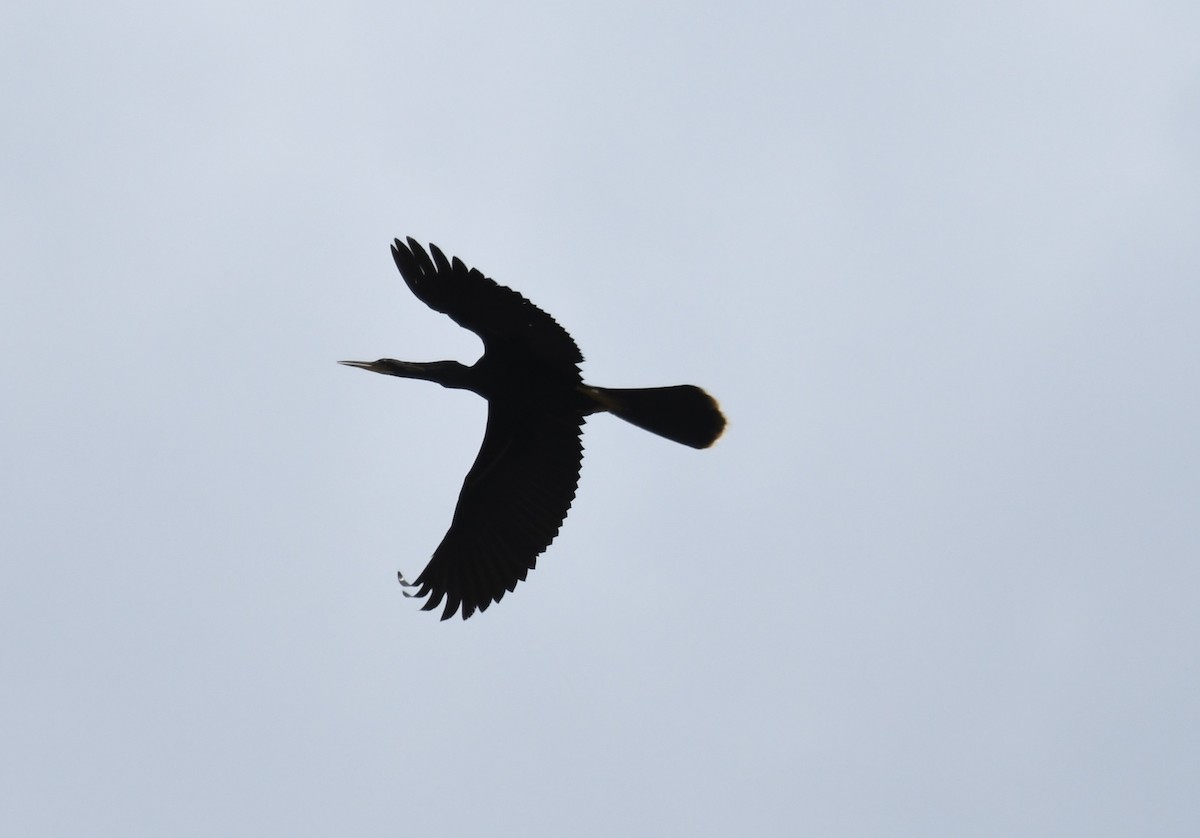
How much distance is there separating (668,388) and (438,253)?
270 cm

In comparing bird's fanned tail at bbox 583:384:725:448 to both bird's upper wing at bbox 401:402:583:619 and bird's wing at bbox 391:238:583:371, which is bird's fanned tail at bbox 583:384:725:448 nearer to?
bird's upper wing at bbox 401:402:583:619

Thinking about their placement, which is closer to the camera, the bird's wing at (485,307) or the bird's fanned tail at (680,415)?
the bird's wing at (485,307)

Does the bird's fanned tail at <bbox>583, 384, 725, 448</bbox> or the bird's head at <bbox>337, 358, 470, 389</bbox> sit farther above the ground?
the bird's fanned tail at <bbox>583, 384, 725, 448</bbox>

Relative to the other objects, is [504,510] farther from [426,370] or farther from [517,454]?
[426,370]

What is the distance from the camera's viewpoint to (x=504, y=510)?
14570mm

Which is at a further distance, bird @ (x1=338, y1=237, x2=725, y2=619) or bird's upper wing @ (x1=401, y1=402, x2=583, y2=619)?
bird's upper wing @ (x1=401, y1=402, x2=583, y2=619)

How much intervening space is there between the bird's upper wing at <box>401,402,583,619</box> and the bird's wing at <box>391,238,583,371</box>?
0.96 m

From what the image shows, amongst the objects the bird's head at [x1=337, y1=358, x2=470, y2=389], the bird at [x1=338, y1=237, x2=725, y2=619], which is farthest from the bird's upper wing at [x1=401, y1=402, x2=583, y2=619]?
the bird's head at [x1=337, y1=358, x2=470, y2=389]

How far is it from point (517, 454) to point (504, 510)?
0.50 m

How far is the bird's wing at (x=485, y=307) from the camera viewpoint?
12.8 metres

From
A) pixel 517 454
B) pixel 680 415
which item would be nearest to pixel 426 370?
pixel 517 454

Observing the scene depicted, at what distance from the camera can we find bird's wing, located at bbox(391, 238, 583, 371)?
42.0 ft

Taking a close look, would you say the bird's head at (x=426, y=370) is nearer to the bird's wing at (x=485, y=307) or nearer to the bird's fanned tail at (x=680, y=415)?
the bird's wing at (x=485, y=307)

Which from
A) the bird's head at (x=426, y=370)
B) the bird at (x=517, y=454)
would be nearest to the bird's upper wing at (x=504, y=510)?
the bird at (x=517, y=454)
